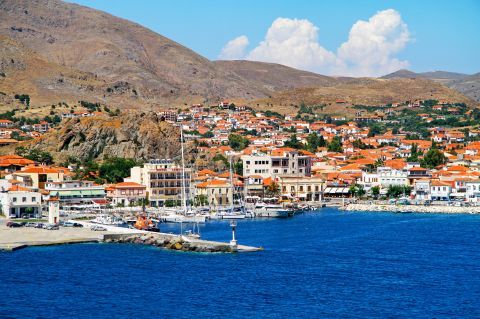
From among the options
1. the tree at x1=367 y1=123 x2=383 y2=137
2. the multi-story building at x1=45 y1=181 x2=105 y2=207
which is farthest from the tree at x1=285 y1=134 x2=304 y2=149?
the multi-story building at x1=45 y1=181 x2=105 y2=207

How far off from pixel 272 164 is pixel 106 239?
39.6 meters

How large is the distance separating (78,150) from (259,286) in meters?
60.1

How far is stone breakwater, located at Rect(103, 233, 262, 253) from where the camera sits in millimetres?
54000

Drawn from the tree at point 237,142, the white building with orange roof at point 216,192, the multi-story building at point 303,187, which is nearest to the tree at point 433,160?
the multi-story building at point 303,187

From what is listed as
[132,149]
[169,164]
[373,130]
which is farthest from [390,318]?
[373,130]

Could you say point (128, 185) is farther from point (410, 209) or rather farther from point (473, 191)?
point (473, 191)

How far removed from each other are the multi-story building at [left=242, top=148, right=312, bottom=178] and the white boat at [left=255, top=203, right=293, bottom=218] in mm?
14004

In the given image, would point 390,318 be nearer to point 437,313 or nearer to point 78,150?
point 437,313

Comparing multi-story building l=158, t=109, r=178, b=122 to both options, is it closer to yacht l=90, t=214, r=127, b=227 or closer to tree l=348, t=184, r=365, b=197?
tree l=348, t=184, r=365, b=197

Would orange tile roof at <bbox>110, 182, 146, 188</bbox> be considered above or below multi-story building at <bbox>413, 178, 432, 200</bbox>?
above

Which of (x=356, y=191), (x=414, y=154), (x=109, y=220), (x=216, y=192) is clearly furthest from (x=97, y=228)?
(x=414, y=154)

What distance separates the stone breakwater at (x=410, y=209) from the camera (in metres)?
83.3

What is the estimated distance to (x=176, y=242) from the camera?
56.1 meters

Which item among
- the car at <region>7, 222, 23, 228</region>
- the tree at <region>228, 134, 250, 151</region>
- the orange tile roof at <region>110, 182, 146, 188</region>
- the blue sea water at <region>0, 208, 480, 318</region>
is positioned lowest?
the blue sea water at <region>0, 208, 480, 318</region>
